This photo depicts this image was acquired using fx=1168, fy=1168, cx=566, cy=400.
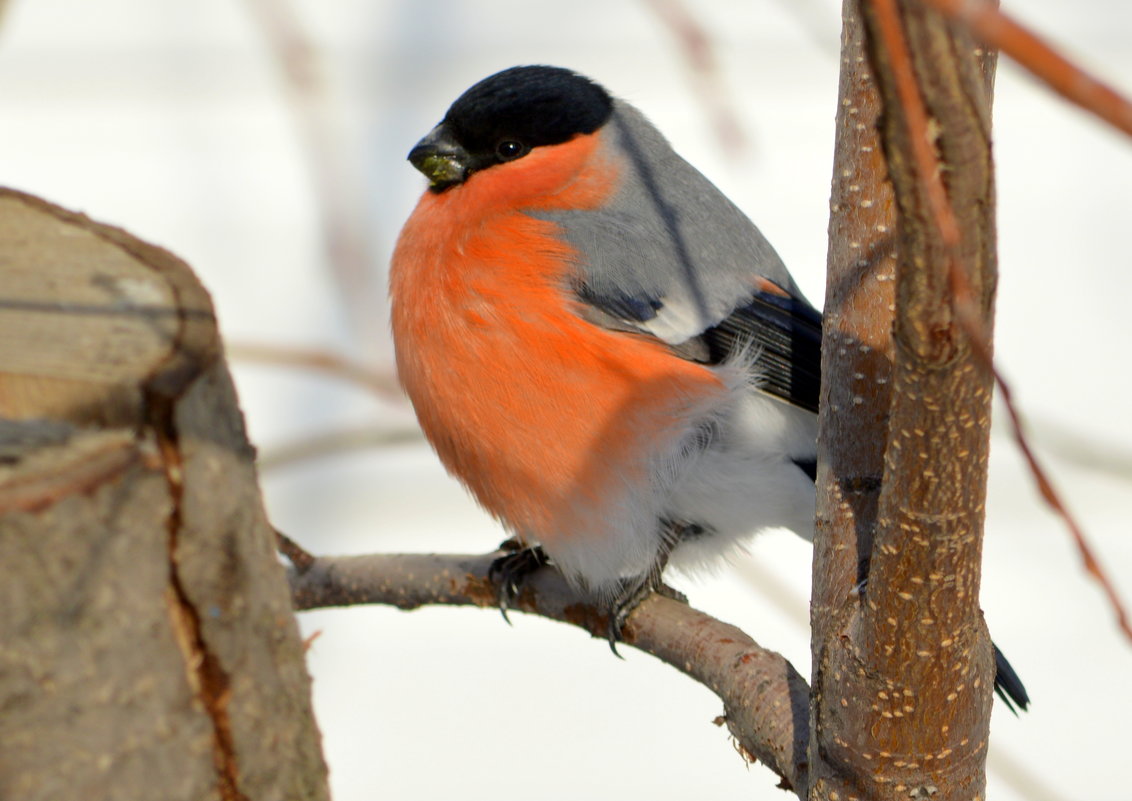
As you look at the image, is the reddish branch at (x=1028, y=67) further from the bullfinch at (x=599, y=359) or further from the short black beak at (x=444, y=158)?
the short black beak at (x=444, y=158)

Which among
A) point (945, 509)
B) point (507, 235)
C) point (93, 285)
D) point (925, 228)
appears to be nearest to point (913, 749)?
point (945, 509)

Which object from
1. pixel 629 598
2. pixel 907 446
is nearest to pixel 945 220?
pixel 907 446

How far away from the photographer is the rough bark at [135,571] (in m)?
0.66

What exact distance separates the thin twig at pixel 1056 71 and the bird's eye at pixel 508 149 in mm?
1475

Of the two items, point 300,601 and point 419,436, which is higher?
point 419,436

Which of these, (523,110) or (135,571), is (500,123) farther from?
(135,571)

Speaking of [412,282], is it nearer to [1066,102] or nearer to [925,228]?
[925,228]

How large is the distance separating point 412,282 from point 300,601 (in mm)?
461

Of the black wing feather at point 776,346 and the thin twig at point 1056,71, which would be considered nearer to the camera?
the thin twig at point 1056,71

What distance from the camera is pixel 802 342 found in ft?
5.30

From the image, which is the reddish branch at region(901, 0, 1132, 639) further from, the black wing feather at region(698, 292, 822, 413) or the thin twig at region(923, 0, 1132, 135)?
the black wing feather at region(698, 292, 822, 413)

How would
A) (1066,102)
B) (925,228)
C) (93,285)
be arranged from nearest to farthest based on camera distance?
(1066,102), (925,228), (93,285)

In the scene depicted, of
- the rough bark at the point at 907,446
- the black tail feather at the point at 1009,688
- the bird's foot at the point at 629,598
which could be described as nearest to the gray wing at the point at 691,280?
the bird's foot at the point at 629,598

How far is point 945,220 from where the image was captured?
529mm
